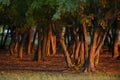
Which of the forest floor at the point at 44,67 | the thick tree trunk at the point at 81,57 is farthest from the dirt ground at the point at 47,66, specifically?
the thick tree trunk at the point at 81,57

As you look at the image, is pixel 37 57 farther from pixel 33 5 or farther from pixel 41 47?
pixel 33 5

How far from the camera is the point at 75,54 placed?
77.5ft

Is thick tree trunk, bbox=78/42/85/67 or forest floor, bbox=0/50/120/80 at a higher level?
thick tree trunk, bbox=78/42/85/67

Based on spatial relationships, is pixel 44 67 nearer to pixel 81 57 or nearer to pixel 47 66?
pixel 47 66

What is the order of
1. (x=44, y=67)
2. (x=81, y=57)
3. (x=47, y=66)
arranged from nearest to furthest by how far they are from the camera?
(x=81, y=57) < (x=44, y=67) < (x=47, y=66)

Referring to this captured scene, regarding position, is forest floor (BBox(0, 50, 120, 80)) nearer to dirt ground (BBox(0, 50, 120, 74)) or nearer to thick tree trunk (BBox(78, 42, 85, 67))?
dirt ground (BBox(0, 50, 120, 74))

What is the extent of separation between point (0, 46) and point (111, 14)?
3046 centimetres

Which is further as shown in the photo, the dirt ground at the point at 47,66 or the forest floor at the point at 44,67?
the dirt ground at the point at 47,66

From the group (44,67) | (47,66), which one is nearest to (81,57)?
(44,67)

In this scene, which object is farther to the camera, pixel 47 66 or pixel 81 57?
pixel 47 66

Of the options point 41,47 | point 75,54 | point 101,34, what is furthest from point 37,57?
point 101,34

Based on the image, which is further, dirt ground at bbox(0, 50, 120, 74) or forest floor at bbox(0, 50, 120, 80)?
dirt ground at bbox(0, 50, 120, 74)

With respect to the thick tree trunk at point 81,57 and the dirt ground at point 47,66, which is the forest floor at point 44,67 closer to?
the dirt ground at point 47,66

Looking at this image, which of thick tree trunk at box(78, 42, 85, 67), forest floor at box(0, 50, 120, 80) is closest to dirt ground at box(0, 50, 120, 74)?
forest floor at box(0, 50, 120, 80)
